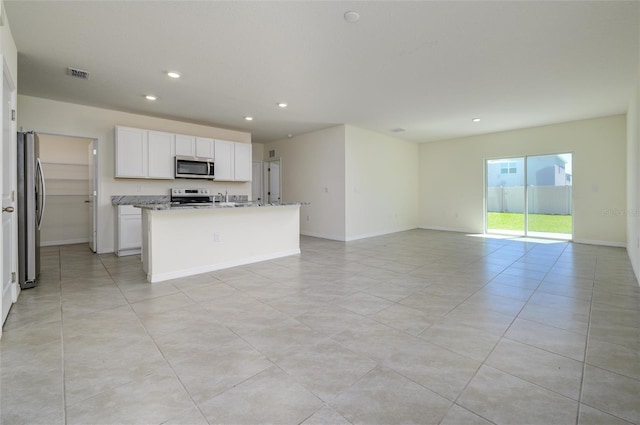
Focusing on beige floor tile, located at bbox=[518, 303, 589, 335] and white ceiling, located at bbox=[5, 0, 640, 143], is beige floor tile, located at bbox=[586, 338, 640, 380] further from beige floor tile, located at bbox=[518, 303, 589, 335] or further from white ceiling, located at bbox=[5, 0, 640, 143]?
white ceiling, located at bbox=[5, 0, 640, 143]

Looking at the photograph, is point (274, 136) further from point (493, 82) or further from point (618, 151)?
point (618, 151)

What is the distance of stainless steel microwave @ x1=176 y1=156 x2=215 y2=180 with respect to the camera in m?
5.81

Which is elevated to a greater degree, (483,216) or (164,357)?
(483,216)

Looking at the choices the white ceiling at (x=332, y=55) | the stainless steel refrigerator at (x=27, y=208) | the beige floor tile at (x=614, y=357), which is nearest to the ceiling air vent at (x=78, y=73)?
the white ceiling at (x=332, y=55)

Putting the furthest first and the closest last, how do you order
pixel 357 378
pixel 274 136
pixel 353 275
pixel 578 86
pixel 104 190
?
pixel 274 136
pixel 104 190
pixel 578 86
pixel 353 275
pixel 357 378

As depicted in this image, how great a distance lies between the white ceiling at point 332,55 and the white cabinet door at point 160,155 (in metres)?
0.46

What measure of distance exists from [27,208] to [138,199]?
8.25ft

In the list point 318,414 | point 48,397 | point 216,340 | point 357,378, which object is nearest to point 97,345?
point 48,397

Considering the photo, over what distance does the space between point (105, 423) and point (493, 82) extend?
5.13 metres

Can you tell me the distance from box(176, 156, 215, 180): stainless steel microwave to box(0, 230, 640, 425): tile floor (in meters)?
2.61

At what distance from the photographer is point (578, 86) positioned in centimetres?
426

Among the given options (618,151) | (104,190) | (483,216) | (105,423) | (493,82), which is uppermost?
(493,82)

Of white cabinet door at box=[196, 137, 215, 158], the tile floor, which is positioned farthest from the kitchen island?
white cabinet door at box=[196, 137, 215, 158]

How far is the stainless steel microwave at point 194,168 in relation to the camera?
19.1ft
